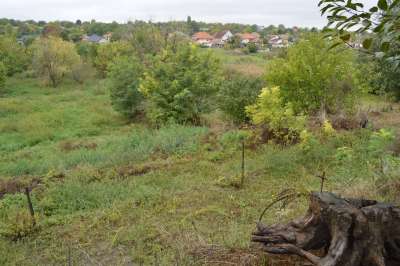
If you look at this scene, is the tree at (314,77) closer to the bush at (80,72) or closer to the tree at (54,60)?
the tree at (54,60)

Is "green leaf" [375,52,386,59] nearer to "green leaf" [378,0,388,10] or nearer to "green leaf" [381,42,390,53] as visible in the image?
"green leaf" [381,42,390,53]

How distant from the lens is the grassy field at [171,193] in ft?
15.5

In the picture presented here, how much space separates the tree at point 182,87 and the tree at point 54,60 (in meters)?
16.5

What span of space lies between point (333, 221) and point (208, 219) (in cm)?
322

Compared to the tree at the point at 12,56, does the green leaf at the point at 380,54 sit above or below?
above

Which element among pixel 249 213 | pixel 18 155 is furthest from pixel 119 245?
pixel 18 155

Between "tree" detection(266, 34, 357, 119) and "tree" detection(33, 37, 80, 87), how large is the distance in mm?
23896

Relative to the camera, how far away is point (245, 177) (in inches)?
305

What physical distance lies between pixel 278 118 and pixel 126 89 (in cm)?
1294

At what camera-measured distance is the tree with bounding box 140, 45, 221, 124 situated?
661 inches

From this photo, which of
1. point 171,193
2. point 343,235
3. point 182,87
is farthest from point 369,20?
point 182,87

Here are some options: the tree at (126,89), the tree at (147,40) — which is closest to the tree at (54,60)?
the tree at (147,40)

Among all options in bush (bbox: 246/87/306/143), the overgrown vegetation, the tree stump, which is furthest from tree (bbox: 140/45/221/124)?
the tree stump

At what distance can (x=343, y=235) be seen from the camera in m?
2.63
